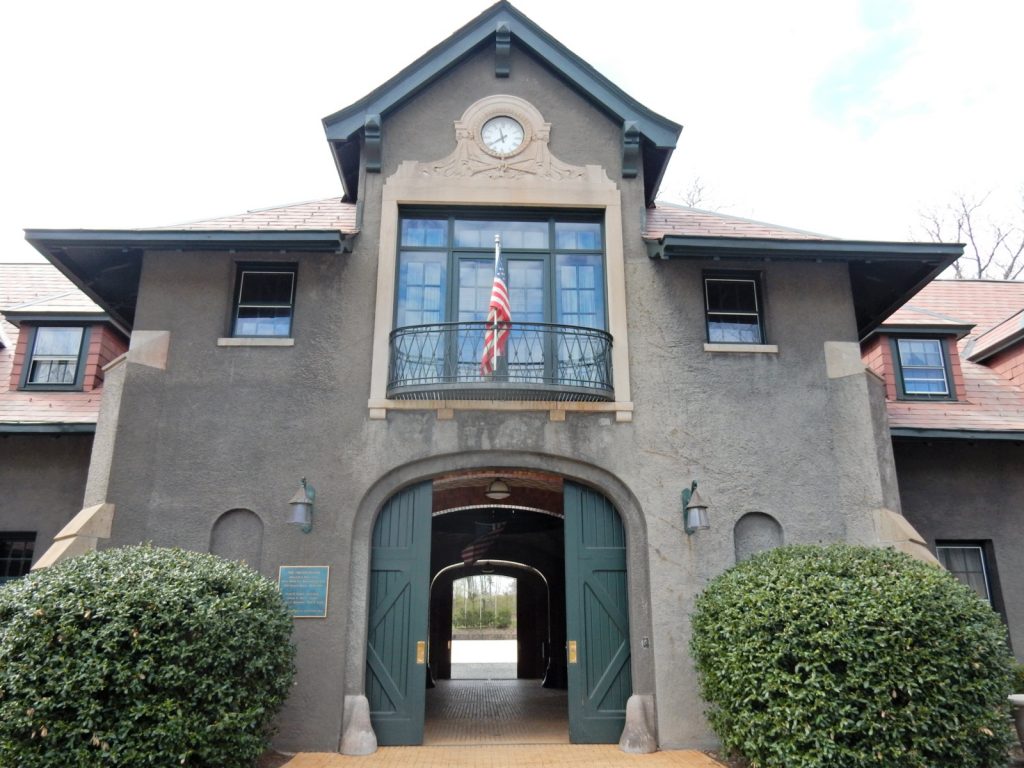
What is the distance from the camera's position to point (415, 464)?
10.7 meters

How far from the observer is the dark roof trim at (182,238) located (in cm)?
1085

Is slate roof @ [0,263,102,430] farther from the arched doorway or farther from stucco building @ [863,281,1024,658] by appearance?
stucco building @ [863,281,1024,658]

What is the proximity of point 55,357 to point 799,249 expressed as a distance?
41.2 ft

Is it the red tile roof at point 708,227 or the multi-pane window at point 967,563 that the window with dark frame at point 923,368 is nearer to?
the multi-pane window at point 967,563

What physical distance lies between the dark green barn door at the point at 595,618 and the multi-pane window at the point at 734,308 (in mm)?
3193

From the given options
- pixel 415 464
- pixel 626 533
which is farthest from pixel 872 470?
pixel 415 464

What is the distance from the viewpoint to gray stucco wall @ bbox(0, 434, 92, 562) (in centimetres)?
1217

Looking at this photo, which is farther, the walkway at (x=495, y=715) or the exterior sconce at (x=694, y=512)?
the walkway at (x=495, y=715)

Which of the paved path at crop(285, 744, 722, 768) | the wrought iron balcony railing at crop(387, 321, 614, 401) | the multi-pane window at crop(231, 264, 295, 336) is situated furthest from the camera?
the multi-pane window at crop(231, 264, 295, 336)

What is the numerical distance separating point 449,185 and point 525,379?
3.36 m

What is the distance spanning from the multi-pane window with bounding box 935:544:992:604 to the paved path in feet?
19.5

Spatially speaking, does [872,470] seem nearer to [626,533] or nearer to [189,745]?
[626,533]

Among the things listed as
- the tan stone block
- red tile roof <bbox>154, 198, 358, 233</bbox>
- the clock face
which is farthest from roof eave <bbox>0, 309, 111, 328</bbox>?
the clock face

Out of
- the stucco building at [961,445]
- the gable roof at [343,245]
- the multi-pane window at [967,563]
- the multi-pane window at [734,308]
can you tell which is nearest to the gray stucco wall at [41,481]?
the gable roof at [343,245]
